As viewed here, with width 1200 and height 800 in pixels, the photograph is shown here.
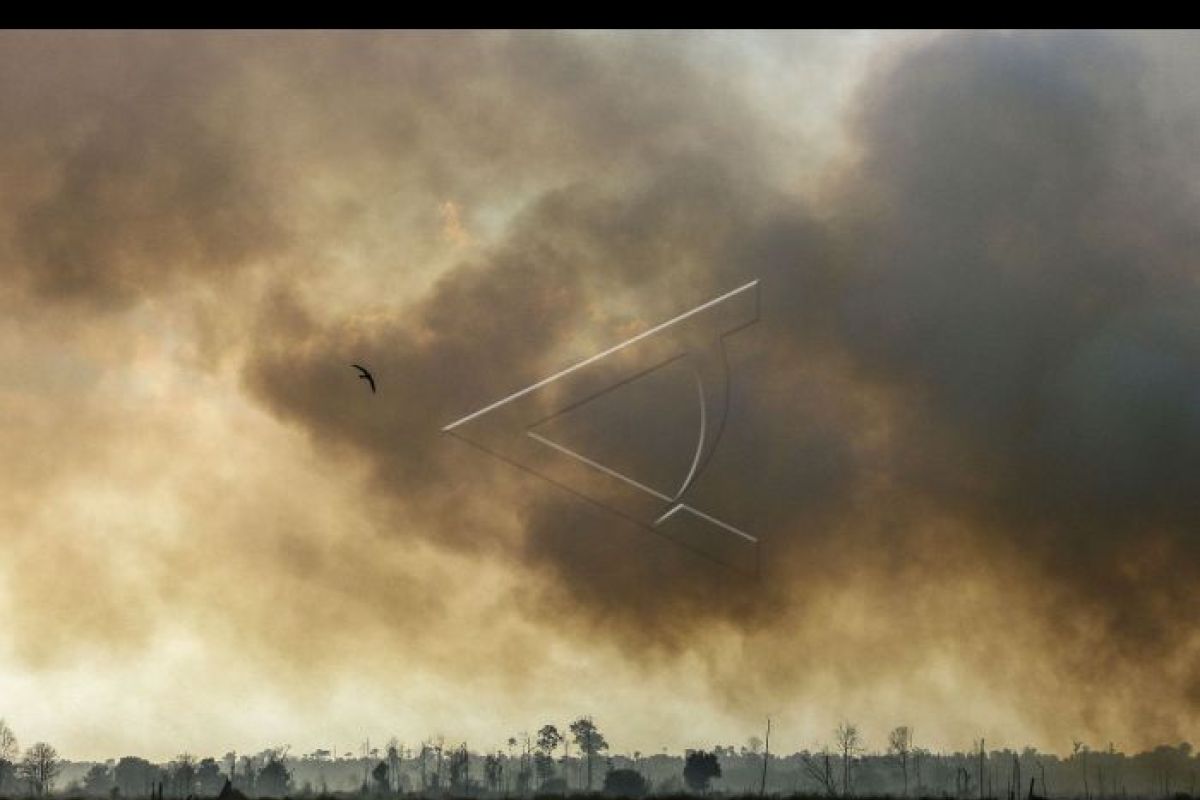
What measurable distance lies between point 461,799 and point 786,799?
1704 cm
